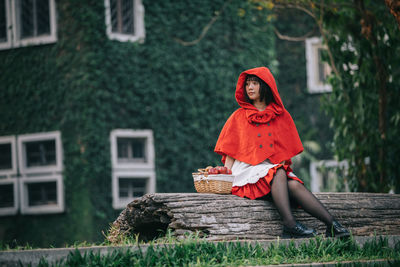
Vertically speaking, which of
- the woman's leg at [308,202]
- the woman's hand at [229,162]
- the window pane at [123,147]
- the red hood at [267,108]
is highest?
the red hood at [267,108]

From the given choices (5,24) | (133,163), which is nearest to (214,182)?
(133,163)

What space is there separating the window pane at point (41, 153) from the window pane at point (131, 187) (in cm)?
139

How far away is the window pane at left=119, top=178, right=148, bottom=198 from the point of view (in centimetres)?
1288

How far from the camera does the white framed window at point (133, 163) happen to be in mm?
12648

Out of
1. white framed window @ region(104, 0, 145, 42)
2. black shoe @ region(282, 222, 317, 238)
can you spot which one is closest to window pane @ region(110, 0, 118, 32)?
white framed window @ region(104, 0, 145, 42)

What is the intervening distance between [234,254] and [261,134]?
63.7 inches

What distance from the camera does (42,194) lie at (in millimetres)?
12609

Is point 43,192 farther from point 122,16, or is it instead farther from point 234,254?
point 234,254

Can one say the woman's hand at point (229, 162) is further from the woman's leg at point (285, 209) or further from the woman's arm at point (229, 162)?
the woman's leg at point (285, 209)

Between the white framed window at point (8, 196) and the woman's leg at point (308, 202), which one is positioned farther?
the white framed window at point (8, 196)

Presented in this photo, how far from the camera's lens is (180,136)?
13391 millimetres

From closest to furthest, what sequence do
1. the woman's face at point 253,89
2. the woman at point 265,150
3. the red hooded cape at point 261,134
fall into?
the woman at point 265,150 < the red hooded cape at point 261,134 < the woman's face at point 253,89

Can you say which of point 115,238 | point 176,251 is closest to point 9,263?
point 176,251

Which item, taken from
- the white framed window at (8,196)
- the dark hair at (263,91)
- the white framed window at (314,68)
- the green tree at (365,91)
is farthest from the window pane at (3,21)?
the dark hair at (263,91)
